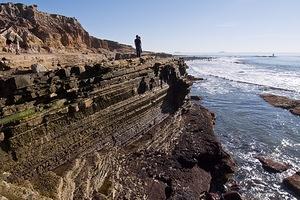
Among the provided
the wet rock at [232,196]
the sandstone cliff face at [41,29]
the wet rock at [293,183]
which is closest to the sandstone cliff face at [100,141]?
the wet rock at [232,196]

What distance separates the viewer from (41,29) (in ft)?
153

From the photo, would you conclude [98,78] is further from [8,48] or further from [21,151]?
[8,48]

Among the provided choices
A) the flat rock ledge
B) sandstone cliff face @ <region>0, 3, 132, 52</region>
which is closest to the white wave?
the flat rock ledge

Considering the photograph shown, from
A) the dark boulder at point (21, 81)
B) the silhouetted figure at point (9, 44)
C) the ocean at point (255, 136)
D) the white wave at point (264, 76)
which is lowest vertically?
the white wave at point (264, 76)

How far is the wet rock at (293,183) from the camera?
2041 cm

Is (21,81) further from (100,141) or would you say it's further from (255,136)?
(255,136)

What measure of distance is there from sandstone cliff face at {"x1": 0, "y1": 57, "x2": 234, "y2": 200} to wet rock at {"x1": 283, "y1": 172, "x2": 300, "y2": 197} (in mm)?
3507

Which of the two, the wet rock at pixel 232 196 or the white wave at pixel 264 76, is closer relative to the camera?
the wet rock at pixel 232 196

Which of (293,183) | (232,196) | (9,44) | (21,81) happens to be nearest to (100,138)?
(21,81)

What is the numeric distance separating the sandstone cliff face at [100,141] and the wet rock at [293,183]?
11.5 feet

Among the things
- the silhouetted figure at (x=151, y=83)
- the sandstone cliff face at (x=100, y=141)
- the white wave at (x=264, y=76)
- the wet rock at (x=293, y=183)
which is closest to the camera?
the sandstone cliff face at (x=100, y=141)

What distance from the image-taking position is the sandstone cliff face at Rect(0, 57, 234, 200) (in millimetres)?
12836

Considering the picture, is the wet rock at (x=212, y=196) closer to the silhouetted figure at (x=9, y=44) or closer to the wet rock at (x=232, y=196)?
the wet rock at (x=232, y=196)

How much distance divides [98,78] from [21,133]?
5.83 metres
